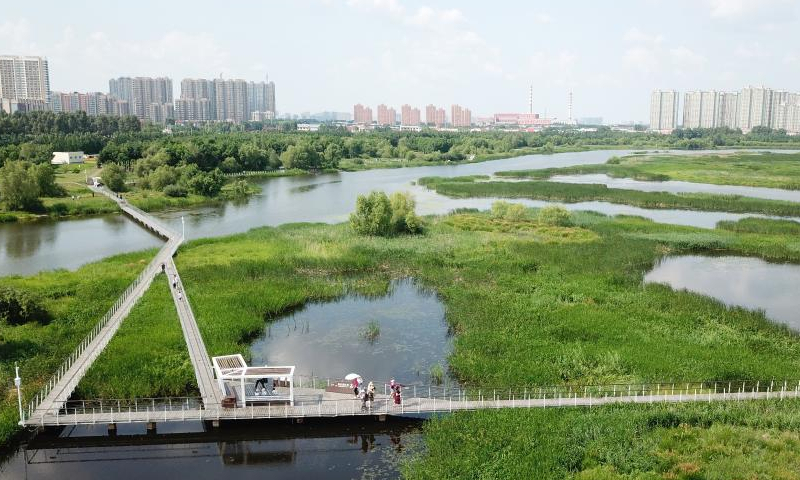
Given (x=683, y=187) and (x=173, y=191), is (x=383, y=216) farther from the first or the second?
(x=683, y=187)

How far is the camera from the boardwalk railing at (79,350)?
871 inches

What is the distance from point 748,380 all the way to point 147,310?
2589 cm

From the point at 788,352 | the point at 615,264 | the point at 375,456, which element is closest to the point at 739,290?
the point at 615,264

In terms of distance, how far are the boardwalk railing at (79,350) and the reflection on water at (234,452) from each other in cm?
130

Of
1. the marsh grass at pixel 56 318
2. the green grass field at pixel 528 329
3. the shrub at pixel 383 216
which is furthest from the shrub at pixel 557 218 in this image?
the marsh grass at pixel 56 318

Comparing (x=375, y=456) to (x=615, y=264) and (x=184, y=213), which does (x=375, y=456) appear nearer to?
(x=615, y=264)

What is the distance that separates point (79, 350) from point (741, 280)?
37.3 meters

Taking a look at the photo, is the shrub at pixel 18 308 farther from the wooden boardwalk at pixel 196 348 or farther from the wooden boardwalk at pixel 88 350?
the wooden boardwalk at pixel 196 348

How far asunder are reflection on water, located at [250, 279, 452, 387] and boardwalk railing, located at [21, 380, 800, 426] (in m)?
2.77

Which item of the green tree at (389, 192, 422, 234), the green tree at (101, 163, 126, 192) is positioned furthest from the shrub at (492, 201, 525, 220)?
the green tree at (101, 163, 126, 192)

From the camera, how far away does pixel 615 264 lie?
43.0m

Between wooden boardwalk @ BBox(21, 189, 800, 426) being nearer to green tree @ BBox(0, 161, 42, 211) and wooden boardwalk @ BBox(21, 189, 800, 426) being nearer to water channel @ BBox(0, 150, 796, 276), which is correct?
water channel @ BBox(0, 150, 796, 276)

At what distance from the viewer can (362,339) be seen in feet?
100

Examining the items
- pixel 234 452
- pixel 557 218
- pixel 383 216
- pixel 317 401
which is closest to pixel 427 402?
pixel 317 401
